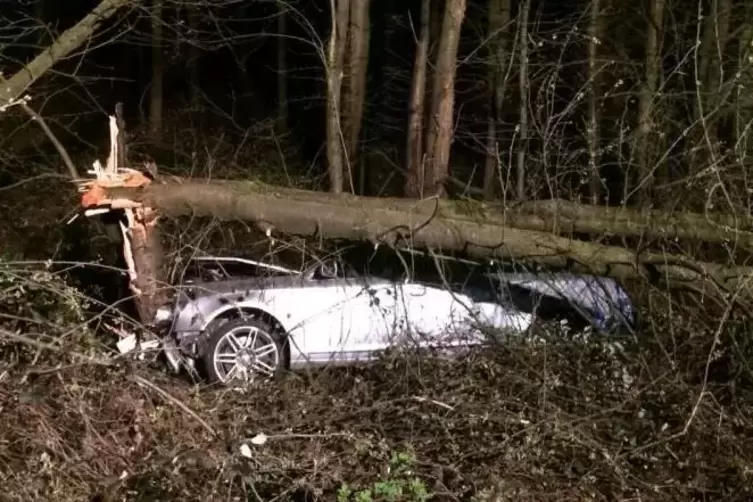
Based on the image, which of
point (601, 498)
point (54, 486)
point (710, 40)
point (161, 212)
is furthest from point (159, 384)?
point (710, 40)

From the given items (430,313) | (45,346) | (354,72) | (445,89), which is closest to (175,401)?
(45,346)

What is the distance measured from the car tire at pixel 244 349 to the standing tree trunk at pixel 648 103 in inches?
134

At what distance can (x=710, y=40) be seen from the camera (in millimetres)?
12102

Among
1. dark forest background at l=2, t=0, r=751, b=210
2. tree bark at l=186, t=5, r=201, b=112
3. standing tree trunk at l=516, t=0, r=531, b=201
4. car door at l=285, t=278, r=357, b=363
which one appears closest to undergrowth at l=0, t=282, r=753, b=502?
car door at l=285, t=278, r=357, b=363

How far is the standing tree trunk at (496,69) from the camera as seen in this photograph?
1281 cm

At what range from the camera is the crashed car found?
7777mm

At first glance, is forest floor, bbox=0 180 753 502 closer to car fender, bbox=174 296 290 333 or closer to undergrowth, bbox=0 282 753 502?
undergrowth, bbox=0 282 753 502

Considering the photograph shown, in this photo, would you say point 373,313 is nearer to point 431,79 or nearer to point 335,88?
point 335,88

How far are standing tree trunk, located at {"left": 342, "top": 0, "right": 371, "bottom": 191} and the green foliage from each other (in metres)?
7.55

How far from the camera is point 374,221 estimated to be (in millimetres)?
7469

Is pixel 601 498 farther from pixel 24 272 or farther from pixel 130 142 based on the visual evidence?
pixel 130 142

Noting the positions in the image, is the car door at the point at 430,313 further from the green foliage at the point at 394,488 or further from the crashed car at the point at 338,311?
→ the green foliage at the point at 394,488

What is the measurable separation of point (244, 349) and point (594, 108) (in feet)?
16.9

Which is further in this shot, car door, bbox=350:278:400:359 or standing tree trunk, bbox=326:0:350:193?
standing tree trunk, bbox=326:0:350:193
